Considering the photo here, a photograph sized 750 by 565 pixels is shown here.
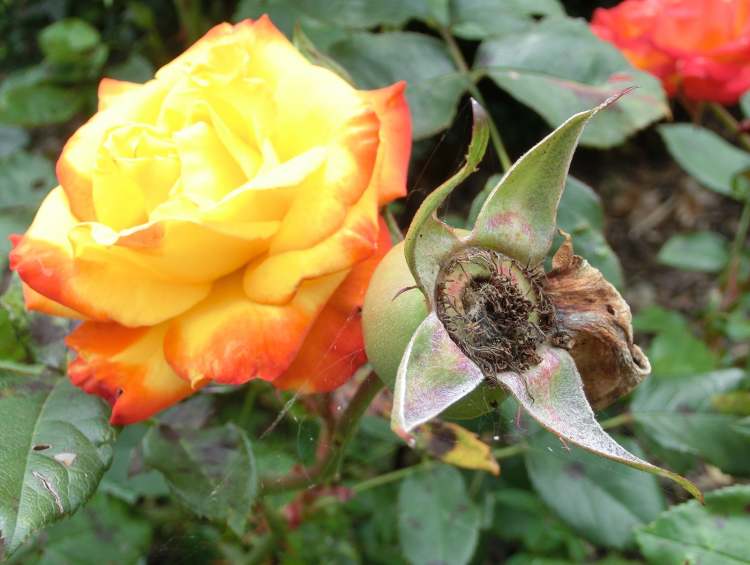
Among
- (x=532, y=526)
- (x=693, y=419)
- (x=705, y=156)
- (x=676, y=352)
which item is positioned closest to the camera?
(x=693, y=419)

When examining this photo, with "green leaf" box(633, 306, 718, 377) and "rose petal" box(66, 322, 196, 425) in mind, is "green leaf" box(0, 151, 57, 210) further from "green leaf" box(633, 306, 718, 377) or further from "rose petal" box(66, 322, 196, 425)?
"green leaf" box(633, 306, 718, 377)

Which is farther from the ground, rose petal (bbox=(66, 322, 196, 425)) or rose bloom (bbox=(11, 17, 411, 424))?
rose bloom (bbox=(11, 17, 411, 424))

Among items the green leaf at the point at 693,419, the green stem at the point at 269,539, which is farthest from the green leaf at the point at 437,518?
the green leaf at the point at 693,419

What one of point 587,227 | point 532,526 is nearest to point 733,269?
point 532,526

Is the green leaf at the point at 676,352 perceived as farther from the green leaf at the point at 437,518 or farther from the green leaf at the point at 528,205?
the green leaf at the point at 528,205

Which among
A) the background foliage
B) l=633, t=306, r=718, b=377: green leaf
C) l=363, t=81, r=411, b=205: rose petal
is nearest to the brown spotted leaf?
the background foliage

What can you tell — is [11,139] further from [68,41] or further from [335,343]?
[335,343]
